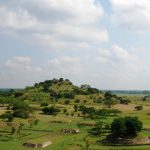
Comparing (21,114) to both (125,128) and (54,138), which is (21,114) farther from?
(125,128)

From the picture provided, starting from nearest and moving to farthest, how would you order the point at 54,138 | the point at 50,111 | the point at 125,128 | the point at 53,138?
1. the point at 125,128
2. the point at 53,138
3. the point at 54,138
4. the point at 50,111

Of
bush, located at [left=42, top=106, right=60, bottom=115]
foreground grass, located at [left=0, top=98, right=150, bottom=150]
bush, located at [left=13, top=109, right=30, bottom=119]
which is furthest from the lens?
bush, located at [left=42, top=106, right=60, bottom=115]

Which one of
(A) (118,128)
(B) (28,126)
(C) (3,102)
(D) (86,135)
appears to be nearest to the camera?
(A) (118,128)

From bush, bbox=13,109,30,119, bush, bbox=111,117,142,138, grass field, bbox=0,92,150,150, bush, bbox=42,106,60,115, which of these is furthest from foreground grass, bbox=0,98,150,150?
bush, bbox=42,106,60,115

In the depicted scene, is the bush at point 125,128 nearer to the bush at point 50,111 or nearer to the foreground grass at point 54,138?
the foreground grass at point 54,138

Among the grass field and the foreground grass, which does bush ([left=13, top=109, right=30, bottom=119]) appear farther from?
the foreground grass

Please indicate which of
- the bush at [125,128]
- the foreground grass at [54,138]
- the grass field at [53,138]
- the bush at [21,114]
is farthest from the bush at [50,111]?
the bush at [125,128]

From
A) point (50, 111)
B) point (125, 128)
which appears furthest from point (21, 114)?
point (125, 128)

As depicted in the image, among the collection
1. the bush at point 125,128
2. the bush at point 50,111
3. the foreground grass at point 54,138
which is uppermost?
the bush at point 50,111

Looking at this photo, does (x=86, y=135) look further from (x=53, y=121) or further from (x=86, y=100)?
(x=86, y=100)

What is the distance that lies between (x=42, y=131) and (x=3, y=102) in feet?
257

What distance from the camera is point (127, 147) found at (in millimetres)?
76000

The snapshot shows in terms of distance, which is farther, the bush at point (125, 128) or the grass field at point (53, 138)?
the bush at point (125, 128)

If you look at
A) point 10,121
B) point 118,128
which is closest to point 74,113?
point 10,121
